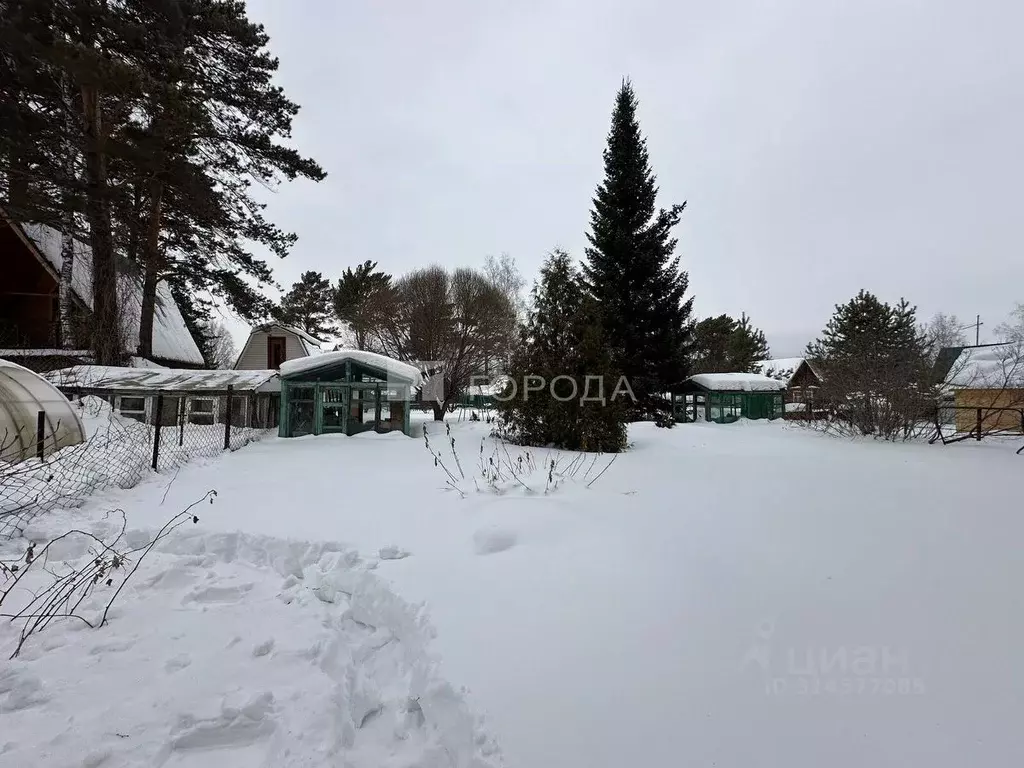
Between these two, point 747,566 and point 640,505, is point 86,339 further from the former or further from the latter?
point 747,566

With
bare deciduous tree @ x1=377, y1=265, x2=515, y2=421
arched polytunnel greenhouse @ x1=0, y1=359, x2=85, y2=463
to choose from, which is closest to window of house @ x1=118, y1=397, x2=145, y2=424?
arched polytunnel greenhouse @ x1=0, y1=359, x2=85, y2=463

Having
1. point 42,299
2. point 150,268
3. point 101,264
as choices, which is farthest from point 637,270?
point 42,299

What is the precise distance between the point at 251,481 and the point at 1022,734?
7.21 m

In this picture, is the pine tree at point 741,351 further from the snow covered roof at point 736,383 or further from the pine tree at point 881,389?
the pine tree at point 881,389

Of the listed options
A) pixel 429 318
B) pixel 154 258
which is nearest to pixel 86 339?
pixel 154 258

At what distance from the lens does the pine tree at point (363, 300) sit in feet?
72.3

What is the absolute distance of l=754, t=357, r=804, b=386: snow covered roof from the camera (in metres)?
30.8

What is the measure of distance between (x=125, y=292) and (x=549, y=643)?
18356 mm

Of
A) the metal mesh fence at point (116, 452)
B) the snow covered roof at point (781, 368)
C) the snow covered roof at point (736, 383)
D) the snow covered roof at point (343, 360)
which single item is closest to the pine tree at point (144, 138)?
the metal mesh fence at point (116, 452)

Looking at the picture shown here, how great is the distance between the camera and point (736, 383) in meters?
21.8

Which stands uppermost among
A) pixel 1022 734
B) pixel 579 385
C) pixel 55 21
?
pixel 55 21

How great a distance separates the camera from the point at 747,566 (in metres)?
3.23

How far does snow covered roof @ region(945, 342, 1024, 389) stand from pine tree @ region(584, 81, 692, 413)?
921 cm

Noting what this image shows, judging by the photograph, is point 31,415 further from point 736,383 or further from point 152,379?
point 736,383
